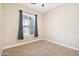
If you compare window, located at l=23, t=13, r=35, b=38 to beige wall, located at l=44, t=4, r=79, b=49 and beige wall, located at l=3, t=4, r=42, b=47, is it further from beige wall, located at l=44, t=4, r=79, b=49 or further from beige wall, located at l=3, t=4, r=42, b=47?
beige wall, located at l=44, t=4, r=79, b=49

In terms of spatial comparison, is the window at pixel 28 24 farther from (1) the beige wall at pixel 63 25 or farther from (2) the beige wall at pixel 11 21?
(1) the beige wall at pixel 63 25

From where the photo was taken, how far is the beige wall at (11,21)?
2730mm

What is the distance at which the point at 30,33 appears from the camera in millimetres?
2570

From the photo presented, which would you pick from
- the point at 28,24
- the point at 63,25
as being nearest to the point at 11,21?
the point at 28,24

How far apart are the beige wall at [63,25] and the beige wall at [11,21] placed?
0.42 m

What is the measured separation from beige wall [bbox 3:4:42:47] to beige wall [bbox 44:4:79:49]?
42 cm

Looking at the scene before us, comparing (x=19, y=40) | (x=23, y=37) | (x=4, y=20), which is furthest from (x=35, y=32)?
(x=4, y=20)

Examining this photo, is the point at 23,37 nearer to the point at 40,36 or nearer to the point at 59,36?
the point at 40,36

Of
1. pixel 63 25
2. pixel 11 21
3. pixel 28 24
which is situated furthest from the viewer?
pixel 63 25

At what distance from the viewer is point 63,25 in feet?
11.1

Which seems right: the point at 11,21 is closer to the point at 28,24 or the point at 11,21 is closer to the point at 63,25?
the point at 28,24

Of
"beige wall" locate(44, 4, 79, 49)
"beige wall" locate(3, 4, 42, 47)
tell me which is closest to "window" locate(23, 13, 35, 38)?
"beige wall" locate(3, 4, 42, 47)

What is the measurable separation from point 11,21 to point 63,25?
2.04 metres

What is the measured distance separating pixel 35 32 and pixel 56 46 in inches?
45.6
